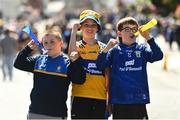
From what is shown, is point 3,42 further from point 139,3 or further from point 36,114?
point 139,3

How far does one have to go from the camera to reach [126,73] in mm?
7477

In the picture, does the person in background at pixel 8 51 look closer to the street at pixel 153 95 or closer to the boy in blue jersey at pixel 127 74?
the street at pixel 153 95

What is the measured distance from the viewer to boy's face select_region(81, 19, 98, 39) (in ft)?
25.3

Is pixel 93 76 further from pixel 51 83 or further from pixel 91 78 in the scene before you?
pixel 51 83

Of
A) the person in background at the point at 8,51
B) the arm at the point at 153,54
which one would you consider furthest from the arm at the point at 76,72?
the person in background at the point at 8,51

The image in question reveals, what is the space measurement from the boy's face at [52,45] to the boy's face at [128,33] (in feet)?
2.18

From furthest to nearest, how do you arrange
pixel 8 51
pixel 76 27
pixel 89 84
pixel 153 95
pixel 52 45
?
pixel 8 51
pixel 153 95
pixel 76 27
pixel 89 84
pixel 52 45

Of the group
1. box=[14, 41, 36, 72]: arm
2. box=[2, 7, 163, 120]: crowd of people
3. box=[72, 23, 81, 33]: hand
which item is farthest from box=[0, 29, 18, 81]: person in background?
box=[2, 7, 163, 120]: crowd of people

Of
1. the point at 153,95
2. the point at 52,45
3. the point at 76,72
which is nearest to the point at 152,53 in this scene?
the point at 76,72

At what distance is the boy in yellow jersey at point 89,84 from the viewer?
7.64 metres

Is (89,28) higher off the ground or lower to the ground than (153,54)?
higher

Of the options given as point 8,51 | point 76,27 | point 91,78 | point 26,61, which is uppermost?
point 8,51

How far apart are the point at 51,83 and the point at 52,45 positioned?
0.40m

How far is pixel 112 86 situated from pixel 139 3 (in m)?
61.2
